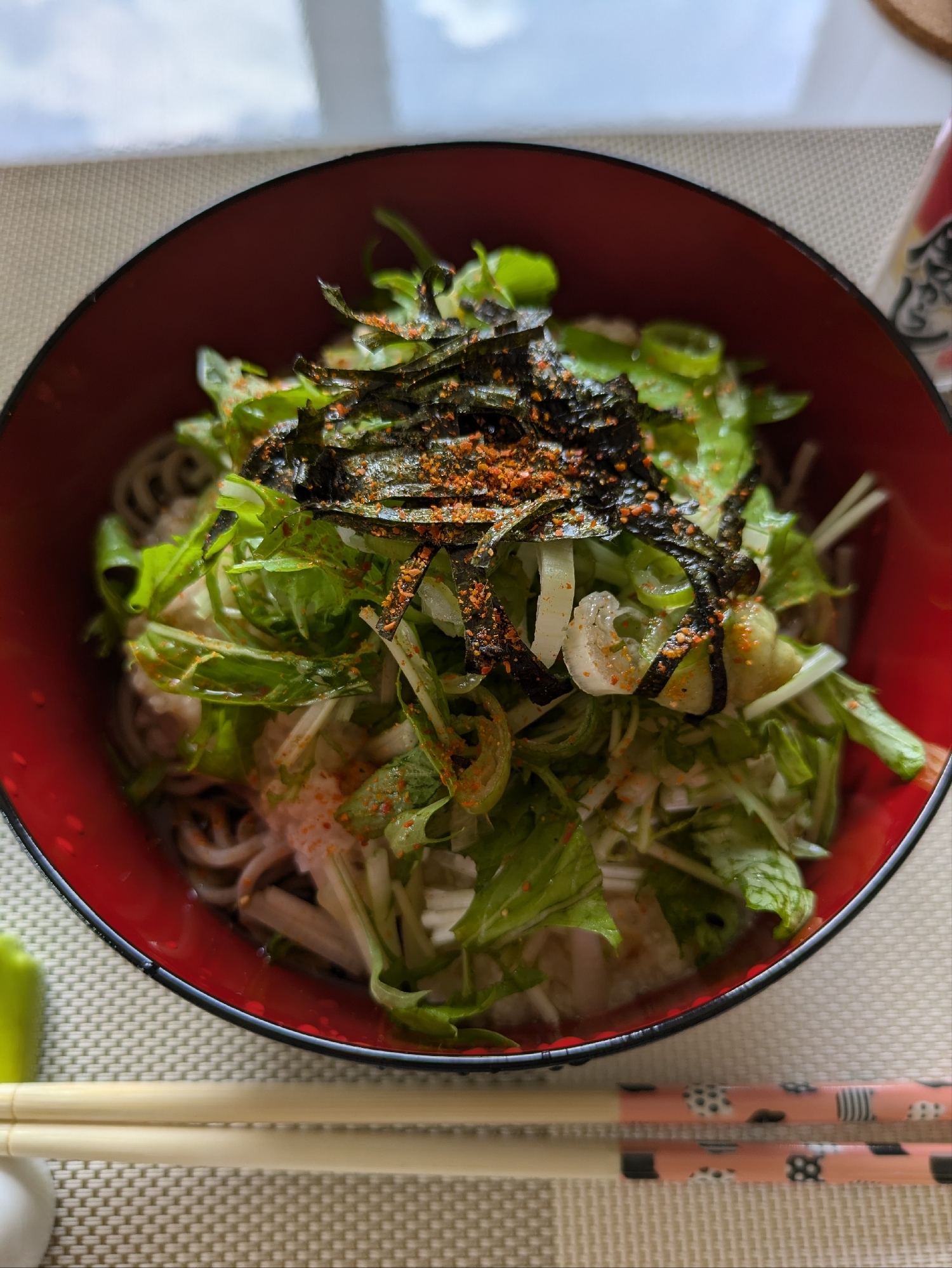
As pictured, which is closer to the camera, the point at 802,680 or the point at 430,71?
the point at 802,680

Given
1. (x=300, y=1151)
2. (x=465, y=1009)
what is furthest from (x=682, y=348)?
(x=300, y=1151)

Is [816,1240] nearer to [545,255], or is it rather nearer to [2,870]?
[2,870]

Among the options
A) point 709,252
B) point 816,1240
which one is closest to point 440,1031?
point 816,1240

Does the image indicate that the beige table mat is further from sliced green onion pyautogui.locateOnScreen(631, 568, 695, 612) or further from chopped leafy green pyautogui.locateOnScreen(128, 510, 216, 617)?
sliced green onion pyautogui.locateOnScreen(631, 568, 695, 612)

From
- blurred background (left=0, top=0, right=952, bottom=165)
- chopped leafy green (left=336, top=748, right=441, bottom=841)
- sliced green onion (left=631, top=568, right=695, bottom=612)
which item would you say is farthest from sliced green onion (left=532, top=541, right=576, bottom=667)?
blurred background (left=0, top=0, right=952, bottom=165)

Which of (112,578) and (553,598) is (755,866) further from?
(112,578)
